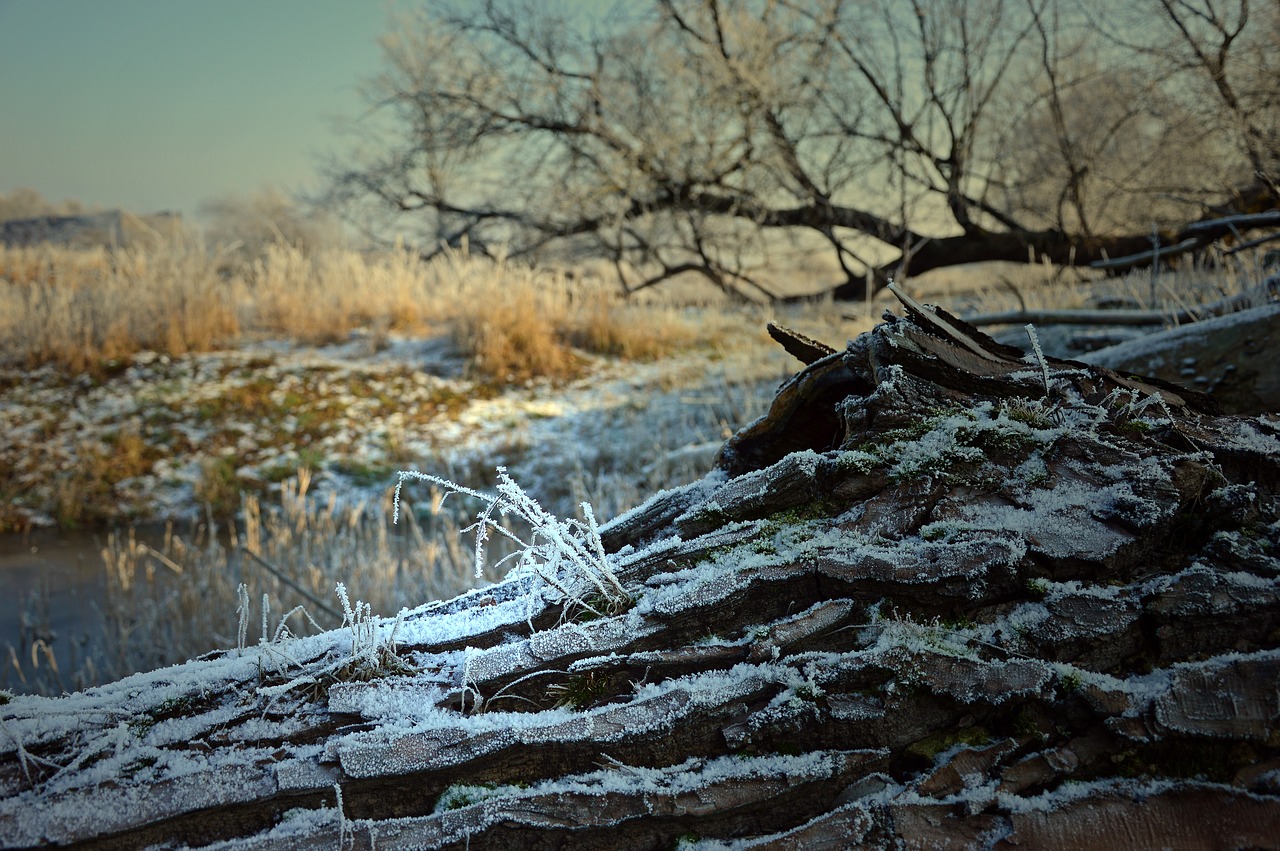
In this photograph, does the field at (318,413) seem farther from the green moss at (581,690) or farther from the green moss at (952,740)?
the green moss at (952,740)

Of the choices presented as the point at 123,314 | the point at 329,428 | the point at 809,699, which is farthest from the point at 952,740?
the point at 123,314

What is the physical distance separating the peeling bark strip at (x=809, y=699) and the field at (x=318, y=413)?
2.46m

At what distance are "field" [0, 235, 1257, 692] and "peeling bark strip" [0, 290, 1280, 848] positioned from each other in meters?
2.46

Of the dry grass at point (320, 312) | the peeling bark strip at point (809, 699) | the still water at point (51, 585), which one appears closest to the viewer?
the peeling bark strip at point (809, 699)

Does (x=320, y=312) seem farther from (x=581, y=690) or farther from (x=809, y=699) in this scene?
(x=809, y=699)

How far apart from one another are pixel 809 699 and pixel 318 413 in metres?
6.38

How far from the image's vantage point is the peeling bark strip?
109 cm

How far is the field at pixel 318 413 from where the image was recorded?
170 inches

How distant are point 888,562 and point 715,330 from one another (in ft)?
26.9

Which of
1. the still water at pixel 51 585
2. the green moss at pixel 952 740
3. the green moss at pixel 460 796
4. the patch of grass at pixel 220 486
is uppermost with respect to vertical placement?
the green moss at pixel 952 740

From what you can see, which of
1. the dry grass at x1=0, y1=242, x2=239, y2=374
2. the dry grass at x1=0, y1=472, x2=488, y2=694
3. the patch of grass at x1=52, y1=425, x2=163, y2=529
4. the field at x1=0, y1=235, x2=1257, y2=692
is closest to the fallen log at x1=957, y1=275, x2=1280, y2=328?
the field at x1=0, y1=235, x2=1257, y2=692

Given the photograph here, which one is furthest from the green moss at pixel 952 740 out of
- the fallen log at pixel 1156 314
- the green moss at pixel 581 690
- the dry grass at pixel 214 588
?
the fallen log at pixel 1156 314

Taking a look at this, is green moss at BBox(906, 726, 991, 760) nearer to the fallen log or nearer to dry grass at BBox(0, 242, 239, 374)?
the fallen log

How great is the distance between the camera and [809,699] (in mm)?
1161
